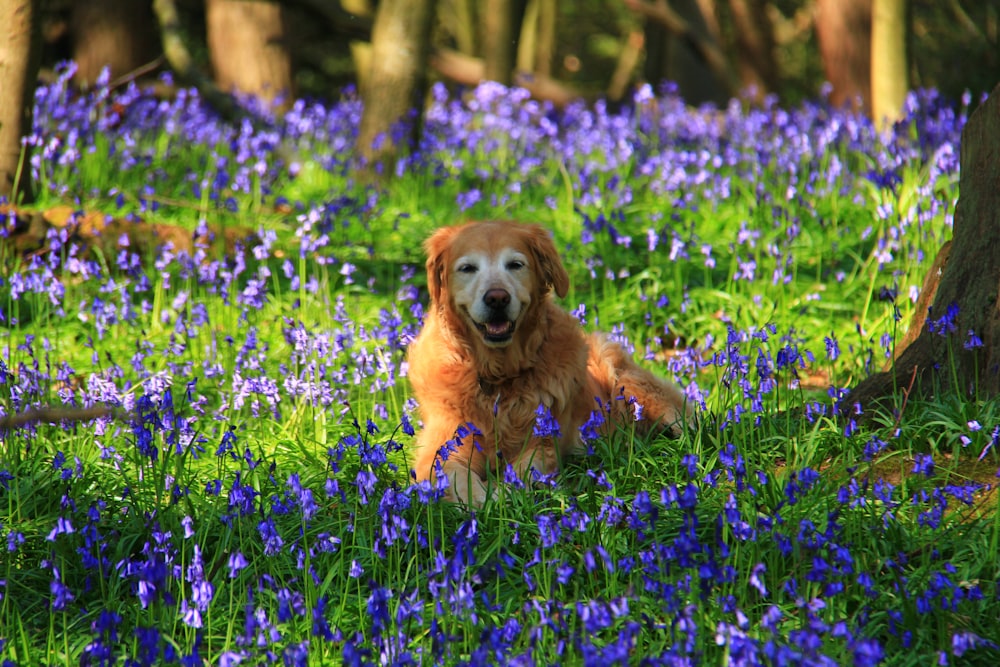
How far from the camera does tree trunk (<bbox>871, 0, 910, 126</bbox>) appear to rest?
8.60m

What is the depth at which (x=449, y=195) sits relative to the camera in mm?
7871

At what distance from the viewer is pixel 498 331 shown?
13.1 feet

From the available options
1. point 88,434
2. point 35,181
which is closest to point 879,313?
point 88,434

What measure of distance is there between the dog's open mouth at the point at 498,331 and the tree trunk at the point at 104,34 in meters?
8.44

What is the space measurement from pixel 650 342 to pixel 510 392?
1710mm

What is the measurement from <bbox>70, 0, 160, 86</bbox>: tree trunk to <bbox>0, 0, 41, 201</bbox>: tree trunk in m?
5.11

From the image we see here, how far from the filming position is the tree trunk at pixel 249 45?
11.3 meters

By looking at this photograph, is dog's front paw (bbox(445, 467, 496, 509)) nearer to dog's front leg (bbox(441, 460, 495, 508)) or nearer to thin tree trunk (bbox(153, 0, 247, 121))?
dog's front leg (bbox(441, 460, 495, 508))

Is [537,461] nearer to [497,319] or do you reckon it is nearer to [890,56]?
[497,319]

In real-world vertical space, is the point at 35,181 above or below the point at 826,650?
above

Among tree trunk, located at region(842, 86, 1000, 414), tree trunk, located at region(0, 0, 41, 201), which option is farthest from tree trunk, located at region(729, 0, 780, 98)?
tree trunk, located at region(842, 86, 1000, 414)

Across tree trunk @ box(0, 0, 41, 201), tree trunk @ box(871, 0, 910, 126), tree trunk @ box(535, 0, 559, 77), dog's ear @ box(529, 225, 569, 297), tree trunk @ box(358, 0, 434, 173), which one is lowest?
dog's ear @ box(529, 225, 569, 297)

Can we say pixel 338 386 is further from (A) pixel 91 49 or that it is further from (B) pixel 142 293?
(A) pixel 91 49

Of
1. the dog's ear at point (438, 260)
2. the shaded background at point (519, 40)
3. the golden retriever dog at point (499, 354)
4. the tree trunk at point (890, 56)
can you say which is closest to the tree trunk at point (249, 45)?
the shaded background at point (519, 40)
